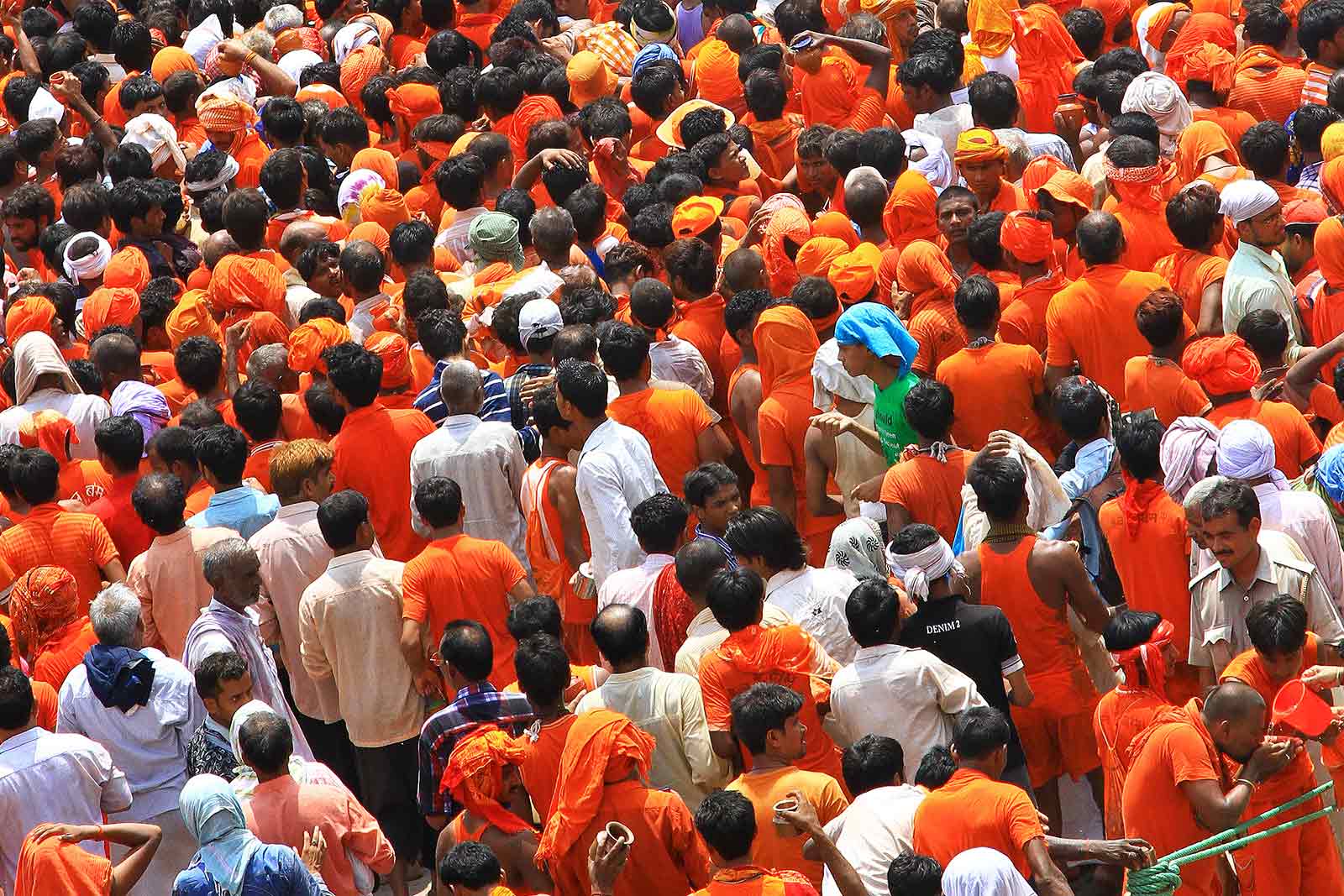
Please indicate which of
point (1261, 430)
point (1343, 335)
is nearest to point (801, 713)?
point (1261, 430)

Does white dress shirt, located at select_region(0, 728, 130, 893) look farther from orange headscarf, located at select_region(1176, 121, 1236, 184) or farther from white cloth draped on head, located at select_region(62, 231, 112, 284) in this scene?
orange headscarf, located at select_region(1176, 121, 1236, 184)

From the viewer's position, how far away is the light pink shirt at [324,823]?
6.74m

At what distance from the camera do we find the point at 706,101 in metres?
12.0

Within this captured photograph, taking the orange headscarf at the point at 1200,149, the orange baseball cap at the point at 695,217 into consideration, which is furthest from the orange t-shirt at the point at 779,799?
the orange headscarf at the point at 1200,149

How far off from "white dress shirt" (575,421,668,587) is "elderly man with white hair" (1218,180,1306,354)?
2607 millimetres

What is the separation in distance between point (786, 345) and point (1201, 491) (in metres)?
2.22

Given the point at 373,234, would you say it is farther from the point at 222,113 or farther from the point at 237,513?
the point at 237,513

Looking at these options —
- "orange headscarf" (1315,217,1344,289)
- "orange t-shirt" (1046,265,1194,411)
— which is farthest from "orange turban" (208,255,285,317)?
"orange headscarf" (1315,217,1344,289)

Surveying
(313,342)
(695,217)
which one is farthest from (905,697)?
(313,342)

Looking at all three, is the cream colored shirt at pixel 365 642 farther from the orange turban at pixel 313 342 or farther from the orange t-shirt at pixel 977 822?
the orange t-shirt at pixel 977 822

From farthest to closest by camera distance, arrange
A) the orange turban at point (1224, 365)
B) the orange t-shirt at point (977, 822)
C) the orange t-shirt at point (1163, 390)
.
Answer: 1. the orange t-shirt at point (1163, 390)
2. the orange turban at point (1224, 365)
3. the orange t-shirt at point (977, 822)

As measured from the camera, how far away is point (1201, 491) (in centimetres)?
704

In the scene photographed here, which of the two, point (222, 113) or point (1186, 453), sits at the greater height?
point (1186, 453)

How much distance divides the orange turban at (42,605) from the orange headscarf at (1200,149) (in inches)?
216
